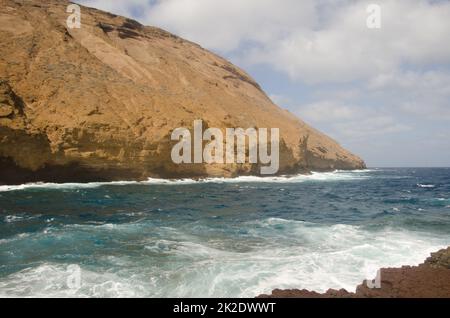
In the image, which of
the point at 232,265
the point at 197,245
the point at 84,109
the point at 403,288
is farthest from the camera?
the point at 84,109

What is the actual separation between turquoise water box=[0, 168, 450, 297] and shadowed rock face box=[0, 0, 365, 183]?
1104cm

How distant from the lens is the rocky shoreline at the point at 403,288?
18.7 feet

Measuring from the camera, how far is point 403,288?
5.98m

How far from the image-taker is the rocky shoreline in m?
5.71

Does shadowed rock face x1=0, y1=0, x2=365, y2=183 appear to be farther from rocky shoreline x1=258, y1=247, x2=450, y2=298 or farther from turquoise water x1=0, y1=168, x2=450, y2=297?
rocky shoreline x1=258, y1=247, x2=450, y2=298

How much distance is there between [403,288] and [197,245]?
7.29 m

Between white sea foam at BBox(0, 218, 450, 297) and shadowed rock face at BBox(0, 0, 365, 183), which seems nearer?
white sea foam at BBox(0, 218, 450, 297)

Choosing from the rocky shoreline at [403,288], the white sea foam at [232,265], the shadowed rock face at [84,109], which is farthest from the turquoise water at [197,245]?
the shadowed rock face at [84,109]

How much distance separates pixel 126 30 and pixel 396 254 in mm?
71794

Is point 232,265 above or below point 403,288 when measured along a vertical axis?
below

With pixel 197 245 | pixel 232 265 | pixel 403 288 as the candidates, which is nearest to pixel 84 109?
pixel 197 245

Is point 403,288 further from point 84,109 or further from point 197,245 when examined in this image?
point 84,109

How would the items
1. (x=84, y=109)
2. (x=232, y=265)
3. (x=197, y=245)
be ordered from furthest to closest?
1. (x=84, y=109)
2. (x=197, y=245)
3. (x=232, y=265)

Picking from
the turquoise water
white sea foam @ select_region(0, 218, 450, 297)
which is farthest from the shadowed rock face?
white sea foam @ select_region(0, 218, 450, 297)
